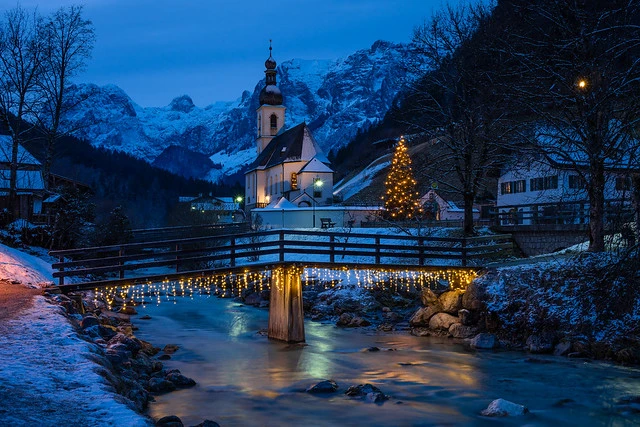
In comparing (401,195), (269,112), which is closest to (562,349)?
(401,195)

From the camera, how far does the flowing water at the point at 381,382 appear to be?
13789 mm

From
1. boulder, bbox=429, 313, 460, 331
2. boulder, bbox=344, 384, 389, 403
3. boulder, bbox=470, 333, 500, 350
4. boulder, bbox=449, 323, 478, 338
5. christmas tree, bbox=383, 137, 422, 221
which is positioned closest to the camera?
boulder, bbox=344, 384, 389, 403

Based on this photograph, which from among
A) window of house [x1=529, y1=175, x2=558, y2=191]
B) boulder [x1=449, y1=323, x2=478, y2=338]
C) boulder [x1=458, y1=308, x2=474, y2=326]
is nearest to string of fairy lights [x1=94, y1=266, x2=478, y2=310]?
boulder [x1=458, y1=308, x2=474, y2=326]

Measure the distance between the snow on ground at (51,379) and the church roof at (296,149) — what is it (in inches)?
Answer: 3097

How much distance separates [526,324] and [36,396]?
16.9 metres

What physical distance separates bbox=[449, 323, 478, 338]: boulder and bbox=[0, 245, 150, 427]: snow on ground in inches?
558

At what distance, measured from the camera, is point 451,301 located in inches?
→ 986

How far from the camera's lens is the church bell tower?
114125mm

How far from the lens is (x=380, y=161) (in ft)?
428

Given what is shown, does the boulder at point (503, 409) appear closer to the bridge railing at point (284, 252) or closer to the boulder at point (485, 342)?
the boulder at point (485, 342)

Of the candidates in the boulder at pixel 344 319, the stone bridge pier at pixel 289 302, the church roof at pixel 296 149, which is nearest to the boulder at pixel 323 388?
the stone bridge pier at pixel 289 302

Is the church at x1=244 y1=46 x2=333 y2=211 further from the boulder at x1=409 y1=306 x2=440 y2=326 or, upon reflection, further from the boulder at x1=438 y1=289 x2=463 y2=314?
the boulder at x1=438 y1=289 x2=463 y2=314

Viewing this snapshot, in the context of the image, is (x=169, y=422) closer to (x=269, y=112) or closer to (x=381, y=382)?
(x=381, y=382)

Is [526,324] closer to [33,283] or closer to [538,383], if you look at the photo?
[538,383]
